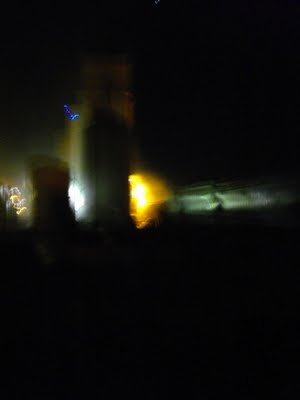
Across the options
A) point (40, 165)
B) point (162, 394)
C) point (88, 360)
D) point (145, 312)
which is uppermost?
point (40, 165)

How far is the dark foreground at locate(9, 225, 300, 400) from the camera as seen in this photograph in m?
3.39

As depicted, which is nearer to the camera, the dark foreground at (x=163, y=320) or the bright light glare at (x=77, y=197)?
the dark foreground at (x=163, y=320)

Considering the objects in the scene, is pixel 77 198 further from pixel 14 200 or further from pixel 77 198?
pixel 14 200

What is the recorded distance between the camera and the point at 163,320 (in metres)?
4.80

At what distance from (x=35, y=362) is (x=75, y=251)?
18.8 feet

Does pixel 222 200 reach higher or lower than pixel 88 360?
higher

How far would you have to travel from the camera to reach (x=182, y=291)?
19.3 feet

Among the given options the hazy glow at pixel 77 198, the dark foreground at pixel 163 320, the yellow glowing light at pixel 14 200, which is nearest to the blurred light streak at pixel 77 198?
the hazy glow at pixel 77 198

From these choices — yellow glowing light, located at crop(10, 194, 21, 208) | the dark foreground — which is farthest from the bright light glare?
yellow glowing light, located at crop(10, 194, 21, 208)

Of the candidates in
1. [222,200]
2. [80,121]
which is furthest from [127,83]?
[222,200]

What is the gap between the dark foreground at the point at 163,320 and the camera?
3.39 metres

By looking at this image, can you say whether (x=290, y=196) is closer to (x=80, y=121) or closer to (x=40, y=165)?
(x=40, y=165)

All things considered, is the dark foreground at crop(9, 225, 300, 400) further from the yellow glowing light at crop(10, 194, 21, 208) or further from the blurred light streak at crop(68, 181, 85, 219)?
the yellow glowing light at crop(10, 194, 21, 208)

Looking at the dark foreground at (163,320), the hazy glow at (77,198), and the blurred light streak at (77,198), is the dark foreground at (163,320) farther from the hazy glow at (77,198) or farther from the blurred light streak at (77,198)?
the hazy glow at (77,198)
